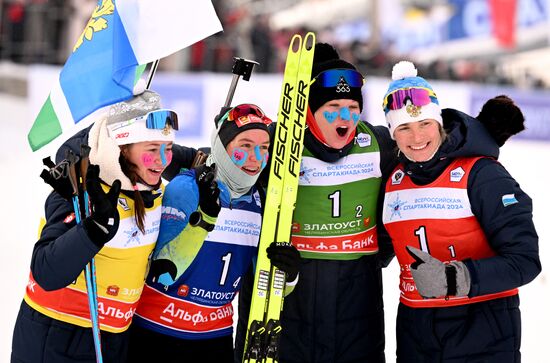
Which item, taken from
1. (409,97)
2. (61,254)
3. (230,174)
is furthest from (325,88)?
(61,254)

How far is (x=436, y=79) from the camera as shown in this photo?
16.6 metres

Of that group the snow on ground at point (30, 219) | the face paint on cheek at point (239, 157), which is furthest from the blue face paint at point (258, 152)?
the snow on ground at point (30, 219)

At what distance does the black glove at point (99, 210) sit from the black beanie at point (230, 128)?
571 mm

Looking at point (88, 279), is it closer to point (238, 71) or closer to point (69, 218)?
point (69, 218)

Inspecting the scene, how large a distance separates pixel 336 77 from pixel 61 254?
134cm

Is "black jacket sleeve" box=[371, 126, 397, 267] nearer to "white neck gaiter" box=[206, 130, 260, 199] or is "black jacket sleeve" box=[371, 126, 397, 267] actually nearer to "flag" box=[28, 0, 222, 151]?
"white neck gaiter" box=[206, 130, 260, 199]

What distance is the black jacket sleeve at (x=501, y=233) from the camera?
2.88 m

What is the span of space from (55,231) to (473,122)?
5.25ft

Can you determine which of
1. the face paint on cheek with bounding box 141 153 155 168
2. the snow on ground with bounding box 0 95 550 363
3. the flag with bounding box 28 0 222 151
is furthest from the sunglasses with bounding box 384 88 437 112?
the snow on ground with bounding box 0 95 550 363

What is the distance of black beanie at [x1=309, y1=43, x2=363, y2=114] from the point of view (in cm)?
327

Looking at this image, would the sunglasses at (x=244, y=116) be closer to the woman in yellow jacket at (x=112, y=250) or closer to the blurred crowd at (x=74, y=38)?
the woman in yellow jacket at (x=112, y=250)

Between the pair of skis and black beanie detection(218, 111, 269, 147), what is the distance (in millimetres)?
163

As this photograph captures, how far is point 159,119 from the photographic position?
2873mm

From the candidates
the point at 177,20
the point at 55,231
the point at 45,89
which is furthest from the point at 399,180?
the point at 45,89
